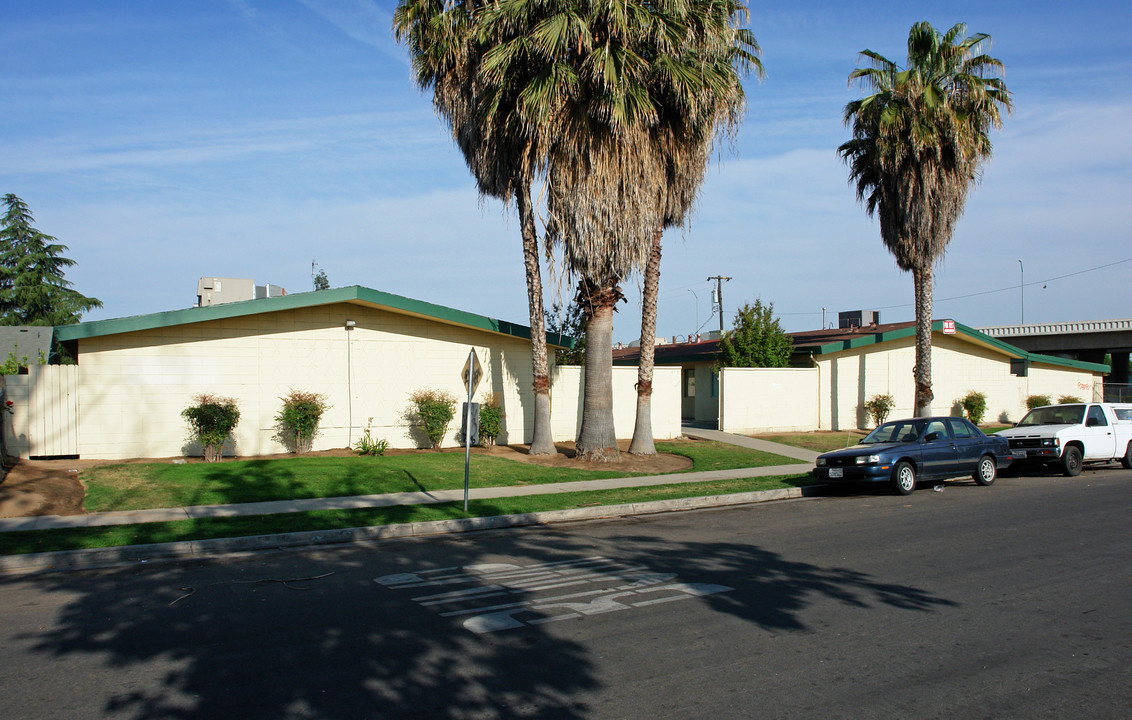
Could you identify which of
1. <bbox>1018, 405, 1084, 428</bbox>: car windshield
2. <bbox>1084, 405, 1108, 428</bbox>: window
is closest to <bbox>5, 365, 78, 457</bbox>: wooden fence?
<bbox>1018, 405, 1084, 428</bbox>: car windshield

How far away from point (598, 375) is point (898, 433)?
648 cm

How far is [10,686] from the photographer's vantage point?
5.22m

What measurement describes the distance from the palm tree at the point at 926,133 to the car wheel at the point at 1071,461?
778cm

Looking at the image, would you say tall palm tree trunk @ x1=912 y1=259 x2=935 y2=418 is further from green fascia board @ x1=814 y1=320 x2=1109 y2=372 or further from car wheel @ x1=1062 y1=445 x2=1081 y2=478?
car wheel @ x1=1062 y1=445 x2=1081 y2=478

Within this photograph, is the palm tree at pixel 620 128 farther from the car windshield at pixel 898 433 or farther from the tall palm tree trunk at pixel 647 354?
the car windshield at pixel 898 433

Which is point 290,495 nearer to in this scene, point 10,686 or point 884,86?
point 10,686

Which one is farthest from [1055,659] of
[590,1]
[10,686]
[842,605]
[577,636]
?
[590,1]

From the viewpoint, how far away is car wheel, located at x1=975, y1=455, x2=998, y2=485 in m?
16.5

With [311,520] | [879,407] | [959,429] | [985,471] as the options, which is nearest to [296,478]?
[311,520]

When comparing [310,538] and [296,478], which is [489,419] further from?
[310,538]

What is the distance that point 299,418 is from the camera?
59.5 ft

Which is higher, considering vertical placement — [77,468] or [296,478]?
[77,468]

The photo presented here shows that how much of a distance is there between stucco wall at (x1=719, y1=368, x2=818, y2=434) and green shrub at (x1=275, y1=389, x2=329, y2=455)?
42.6 ft

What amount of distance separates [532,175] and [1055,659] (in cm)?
1345
